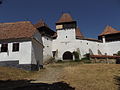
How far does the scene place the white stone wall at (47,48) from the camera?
37625mm

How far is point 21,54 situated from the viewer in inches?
757

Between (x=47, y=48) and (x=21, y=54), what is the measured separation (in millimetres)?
19587

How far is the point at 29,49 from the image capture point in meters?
19.2

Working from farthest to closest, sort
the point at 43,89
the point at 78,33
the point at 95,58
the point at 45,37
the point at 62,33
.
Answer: the point at 78,33 → the point at 62,33 → the point at 45,37 → the point at 95,58 → the point at 43,89

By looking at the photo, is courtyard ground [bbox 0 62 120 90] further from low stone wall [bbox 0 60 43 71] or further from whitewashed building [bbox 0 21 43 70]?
whitewashed building [bbox 0 21 43 70]

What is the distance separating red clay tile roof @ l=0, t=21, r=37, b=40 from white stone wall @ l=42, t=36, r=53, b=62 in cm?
1512

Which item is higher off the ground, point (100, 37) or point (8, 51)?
point (100, 37)

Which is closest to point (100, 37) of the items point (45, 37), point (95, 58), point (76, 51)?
point (76, 51)

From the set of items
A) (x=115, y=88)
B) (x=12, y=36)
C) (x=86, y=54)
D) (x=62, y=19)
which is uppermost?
(x=62, y=19)

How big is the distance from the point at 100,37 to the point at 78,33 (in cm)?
693

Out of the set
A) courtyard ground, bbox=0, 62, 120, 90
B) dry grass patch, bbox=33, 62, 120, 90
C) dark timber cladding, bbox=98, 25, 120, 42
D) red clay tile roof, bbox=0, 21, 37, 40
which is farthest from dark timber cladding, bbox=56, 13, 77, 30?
courtyard ground, bbox=0, 62, 120, 90

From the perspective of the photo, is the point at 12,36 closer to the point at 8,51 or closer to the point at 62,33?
the point at 8,51

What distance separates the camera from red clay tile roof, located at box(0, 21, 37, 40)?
19.8 m

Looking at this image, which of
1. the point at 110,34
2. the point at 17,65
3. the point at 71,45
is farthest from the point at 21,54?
the point at 110,34
